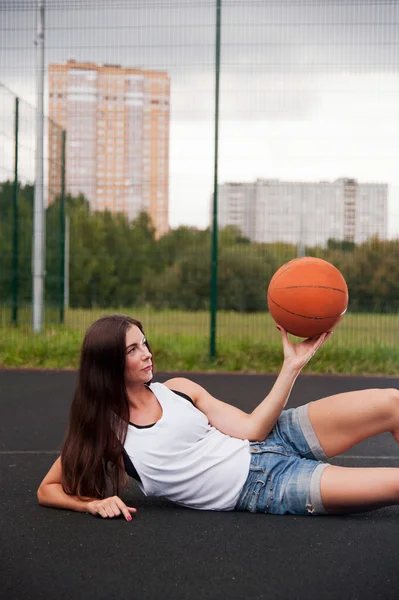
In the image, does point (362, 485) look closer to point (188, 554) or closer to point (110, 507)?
point (188, 554)

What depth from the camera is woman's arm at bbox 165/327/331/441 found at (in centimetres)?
Answer: 297

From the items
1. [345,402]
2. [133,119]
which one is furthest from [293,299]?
[133,119]

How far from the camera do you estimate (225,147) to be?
7.62 m

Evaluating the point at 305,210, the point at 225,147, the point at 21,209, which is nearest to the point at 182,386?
the point at 225,147

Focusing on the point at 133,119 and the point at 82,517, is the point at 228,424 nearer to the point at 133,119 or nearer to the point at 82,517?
the point at 82,517

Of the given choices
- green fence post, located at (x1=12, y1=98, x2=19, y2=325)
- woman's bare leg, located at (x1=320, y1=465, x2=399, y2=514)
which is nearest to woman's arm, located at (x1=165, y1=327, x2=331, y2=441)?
woman's bare leg, located at (x1=320, y1=465, x2=399, y2=514)

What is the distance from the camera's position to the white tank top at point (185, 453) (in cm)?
297

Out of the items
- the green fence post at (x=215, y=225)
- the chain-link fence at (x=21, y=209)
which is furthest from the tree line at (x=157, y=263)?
the green fence post at (x=215, y=225)

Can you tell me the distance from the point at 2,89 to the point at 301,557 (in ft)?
22.2

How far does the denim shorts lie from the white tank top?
0.05 metres

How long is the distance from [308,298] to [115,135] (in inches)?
206

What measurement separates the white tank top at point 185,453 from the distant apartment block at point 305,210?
4.86 m

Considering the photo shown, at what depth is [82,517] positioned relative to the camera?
3.18 meters

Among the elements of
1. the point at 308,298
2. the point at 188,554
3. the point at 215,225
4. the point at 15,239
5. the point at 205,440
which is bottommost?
the point at 188,554
